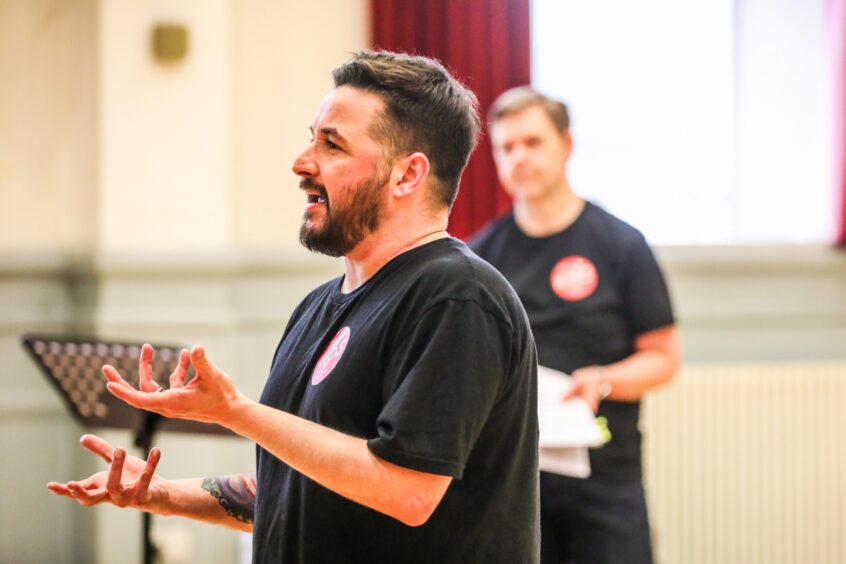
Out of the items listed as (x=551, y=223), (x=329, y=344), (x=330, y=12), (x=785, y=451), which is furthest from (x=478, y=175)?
(x=329, y=344)

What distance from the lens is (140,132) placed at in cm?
393

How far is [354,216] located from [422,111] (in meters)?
0.20

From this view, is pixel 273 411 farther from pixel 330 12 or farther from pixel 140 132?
pixel 330 12

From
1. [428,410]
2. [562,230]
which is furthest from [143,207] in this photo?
[428,410]

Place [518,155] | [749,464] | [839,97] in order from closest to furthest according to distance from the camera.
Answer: [518,155], [749,464], [839,97]

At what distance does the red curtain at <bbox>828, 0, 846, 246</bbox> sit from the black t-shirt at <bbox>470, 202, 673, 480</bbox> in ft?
6.09

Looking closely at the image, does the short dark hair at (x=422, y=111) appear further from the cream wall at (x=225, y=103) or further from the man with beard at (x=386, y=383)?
the cream wall at (x=225, y=103)

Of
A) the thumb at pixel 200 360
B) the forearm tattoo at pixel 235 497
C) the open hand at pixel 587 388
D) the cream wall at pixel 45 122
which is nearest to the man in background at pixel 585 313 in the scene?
the open hand at pixel 587 388

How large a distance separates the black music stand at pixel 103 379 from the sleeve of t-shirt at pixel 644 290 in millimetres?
1145

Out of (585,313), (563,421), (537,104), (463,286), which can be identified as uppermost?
(537,104)

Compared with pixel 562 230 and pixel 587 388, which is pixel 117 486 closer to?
pixel 587 388

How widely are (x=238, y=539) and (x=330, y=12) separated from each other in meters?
2.13

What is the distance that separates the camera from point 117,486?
5.37 ft

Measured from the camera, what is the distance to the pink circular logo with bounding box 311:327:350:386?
1506mm
